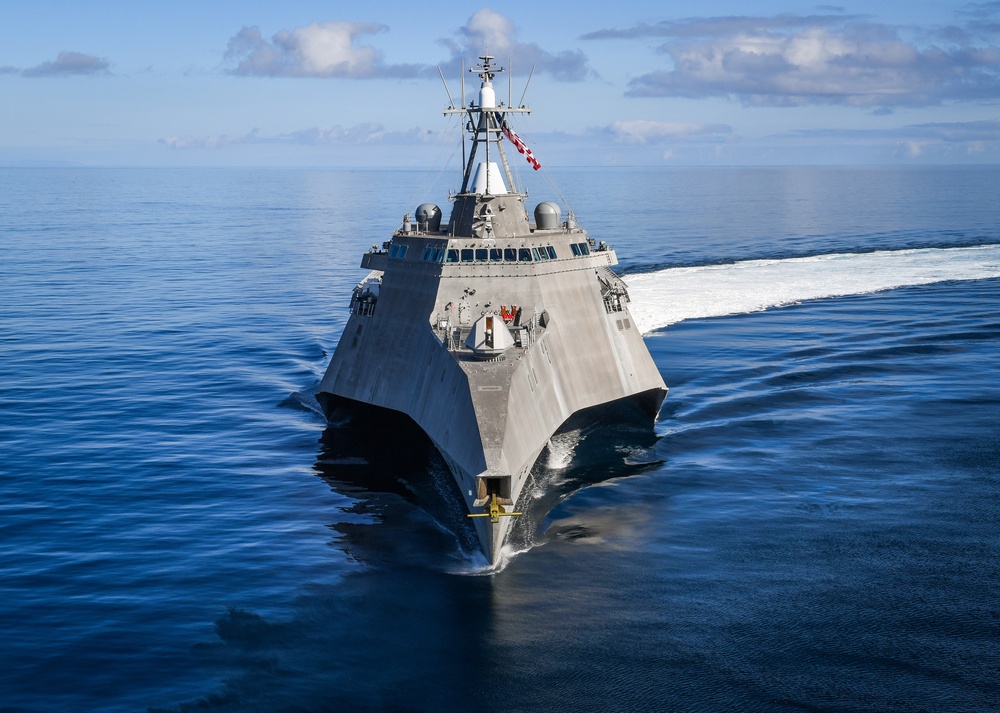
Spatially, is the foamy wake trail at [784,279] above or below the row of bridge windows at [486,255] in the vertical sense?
below

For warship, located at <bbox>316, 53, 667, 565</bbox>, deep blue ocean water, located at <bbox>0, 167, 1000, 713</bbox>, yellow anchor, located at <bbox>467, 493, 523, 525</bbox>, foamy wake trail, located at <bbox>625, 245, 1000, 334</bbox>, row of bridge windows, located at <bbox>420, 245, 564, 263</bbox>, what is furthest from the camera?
foamy wake trail, located at <bbox>625, 245, 1000, 334</bbox>

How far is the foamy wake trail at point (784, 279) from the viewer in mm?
59362

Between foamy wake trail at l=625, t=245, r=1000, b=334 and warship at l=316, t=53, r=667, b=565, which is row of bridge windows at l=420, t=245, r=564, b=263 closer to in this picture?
warship at l=316, t=53, r=667, b=565

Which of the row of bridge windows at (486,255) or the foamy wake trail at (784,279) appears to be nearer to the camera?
the row of bridge windows at (486,255)

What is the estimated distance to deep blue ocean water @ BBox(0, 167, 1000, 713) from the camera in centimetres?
2031

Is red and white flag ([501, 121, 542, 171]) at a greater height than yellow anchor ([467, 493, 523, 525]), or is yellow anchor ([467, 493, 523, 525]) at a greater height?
red and white flag ([501, 121, 542, 171])

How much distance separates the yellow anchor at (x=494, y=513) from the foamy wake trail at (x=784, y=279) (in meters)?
30.0

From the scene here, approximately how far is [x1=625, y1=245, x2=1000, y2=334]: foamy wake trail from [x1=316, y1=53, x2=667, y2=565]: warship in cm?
1778

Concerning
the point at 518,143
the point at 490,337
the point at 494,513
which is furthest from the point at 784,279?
the point at 494,513

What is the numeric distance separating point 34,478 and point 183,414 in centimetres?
852

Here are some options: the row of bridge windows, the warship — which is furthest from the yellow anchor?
the row of bridge windows

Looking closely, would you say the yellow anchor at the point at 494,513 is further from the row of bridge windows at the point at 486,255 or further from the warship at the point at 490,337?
the row of bridge windows at the point at 486,255

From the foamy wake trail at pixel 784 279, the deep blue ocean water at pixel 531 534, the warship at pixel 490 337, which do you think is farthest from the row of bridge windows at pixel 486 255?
the foamy wake trail at pixel 784 279

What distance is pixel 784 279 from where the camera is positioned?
67.8 metres
